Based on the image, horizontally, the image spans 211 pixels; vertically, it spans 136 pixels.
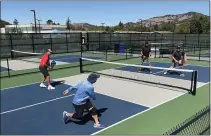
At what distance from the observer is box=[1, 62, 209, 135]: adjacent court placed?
687 centimetres

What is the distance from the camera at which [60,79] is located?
13.2 meters

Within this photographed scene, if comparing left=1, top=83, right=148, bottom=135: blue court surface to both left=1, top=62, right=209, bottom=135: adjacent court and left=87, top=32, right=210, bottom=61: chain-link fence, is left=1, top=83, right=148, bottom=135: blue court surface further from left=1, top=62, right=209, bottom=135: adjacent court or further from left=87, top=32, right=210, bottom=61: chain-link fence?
left=87, top=32, right=210, bottom=61: chain-link fence

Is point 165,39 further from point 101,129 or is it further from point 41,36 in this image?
point 101,129

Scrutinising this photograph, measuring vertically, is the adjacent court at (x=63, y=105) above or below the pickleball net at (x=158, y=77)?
below

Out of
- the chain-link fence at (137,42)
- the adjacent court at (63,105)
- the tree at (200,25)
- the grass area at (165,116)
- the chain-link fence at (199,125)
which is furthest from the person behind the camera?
the tree at (200,25)

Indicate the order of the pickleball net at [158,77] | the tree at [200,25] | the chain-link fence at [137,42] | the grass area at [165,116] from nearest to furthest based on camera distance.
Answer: the grass area at [165,116] → the pickleball net at [158,77] → the chain-link fence at [137,42] → the tree at [200,25]

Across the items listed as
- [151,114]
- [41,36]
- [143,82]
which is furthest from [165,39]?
[151,114]

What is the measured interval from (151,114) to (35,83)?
6531 millimetres

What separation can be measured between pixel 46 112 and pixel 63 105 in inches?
33.3

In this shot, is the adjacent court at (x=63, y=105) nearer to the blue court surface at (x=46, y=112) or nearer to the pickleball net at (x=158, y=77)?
the blue court surface at (x=46, y=112)

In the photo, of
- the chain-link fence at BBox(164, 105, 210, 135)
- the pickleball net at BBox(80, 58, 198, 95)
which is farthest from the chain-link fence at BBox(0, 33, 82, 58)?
the chain-link fence at BBox(164, 105, 210, 135)

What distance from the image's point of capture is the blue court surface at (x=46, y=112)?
6.74 meters

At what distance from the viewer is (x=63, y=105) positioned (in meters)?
8.77

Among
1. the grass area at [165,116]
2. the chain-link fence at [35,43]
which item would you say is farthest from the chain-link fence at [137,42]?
the grass area at [165,116]
